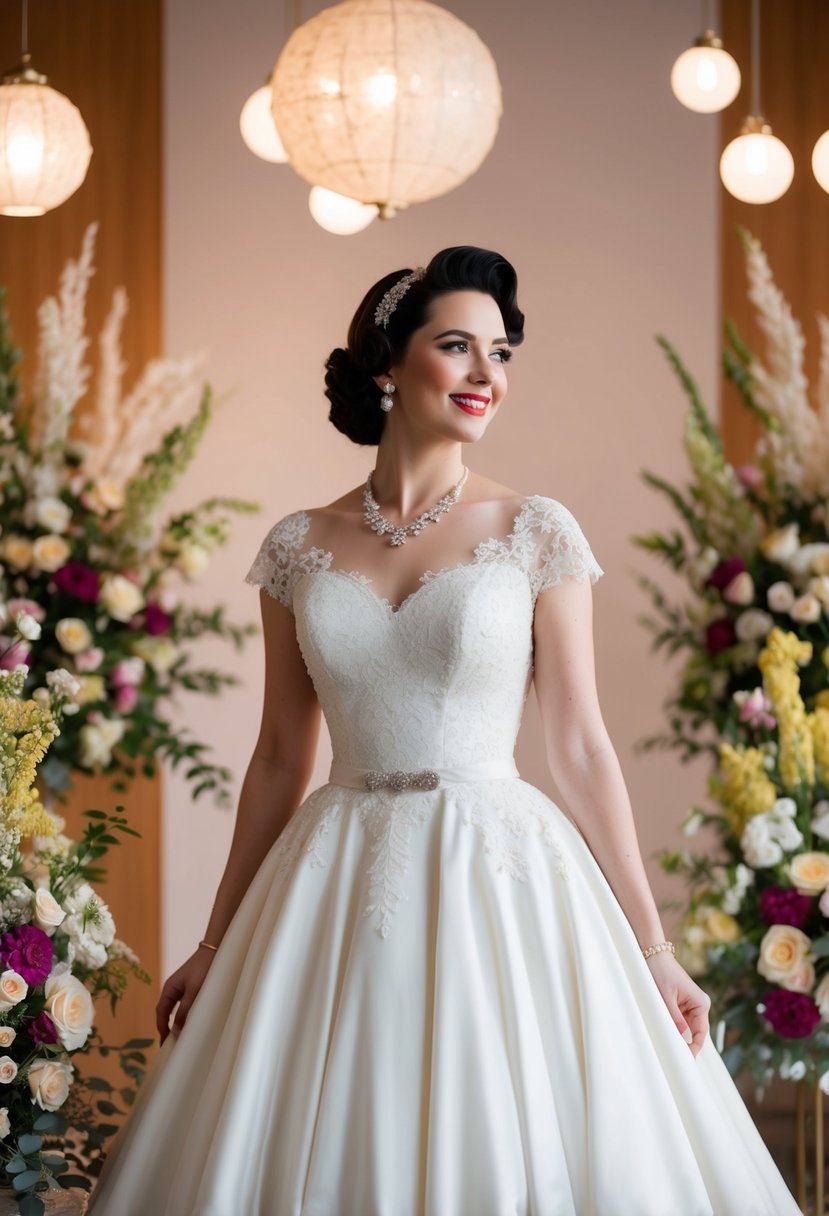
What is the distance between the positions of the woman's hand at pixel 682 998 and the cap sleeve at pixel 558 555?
0.61 meters

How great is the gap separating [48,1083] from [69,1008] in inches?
4.6

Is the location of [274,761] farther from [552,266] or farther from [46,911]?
[552,266]

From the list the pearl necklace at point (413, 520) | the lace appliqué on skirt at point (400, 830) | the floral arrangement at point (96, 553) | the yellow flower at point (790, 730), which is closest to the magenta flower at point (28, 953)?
the lace appliqué on skirt at point (400, 830)

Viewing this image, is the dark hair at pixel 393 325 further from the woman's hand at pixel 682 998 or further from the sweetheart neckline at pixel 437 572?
the woman's hand at pixel 682 998

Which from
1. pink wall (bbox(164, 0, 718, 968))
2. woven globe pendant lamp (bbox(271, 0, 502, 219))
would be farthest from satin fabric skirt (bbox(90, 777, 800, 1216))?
pink wall (bbox(164, 0, 718, 968))

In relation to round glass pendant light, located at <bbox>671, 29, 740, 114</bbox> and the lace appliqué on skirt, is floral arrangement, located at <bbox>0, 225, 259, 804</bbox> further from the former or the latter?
round glass pendant light, located at <bbox>671, 29, 740, 114</bbox>

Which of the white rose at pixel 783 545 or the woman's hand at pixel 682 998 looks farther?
the white rose at pixel 783 545

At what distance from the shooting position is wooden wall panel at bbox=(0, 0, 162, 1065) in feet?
15.3

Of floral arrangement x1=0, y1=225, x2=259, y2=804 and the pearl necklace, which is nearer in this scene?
the pearl necklace

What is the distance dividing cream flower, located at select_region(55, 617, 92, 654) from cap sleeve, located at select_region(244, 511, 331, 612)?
95 cm

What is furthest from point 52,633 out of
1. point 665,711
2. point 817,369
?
point 817,369

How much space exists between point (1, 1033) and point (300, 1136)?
504mm

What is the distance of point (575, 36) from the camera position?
15.7ft

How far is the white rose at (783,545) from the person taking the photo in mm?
3475
